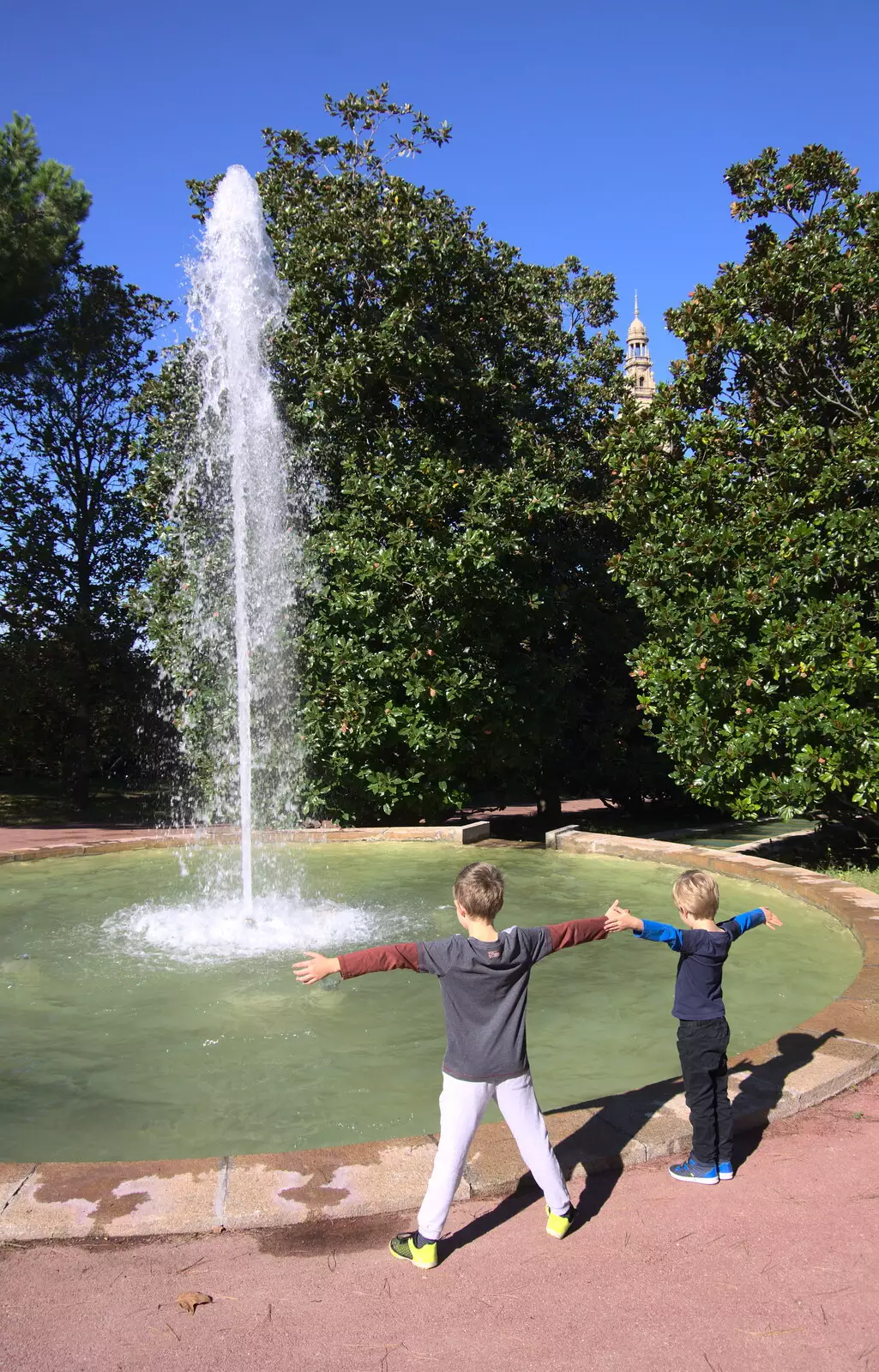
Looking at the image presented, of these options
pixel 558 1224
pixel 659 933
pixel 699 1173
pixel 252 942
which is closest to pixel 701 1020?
pixel 659 933

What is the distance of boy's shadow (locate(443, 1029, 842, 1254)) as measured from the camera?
3549 mm

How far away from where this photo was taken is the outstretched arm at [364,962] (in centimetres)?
326

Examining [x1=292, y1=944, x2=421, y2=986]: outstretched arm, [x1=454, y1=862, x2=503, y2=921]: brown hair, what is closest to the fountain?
[x1=292, y1=944, x2=421, y2=986]: outstretched arm

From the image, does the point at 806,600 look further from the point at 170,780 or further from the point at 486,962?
the point at 170,780

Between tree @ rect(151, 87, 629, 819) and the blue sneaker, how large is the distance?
9114 mm

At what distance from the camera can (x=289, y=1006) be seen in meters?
6.12

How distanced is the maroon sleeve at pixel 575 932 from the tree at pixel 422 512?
9207mm

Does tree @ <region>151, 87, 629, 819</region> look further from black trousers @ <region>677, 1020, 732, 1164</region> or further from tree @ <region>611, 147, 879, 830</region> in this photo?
black trousers @ <region>677, 1020, 732, 1164</region>

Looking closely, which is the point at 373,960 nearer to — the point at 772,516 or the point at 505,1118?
the point at 505,1118

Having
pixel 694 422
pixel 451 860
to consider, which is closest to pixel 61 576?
pixel 451 860

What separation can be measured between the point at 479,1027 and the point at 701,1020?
104cm

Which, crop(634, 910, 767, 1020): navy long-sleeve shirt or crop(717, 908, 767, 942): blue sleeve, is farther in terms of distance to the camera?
crop(717, 908, 767, 942): blue sleeve

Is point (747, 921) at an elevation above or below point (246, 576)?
below

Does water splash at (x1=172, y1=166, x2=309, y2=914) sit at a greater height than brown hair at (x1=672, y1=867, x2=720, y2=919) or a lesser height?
greater
